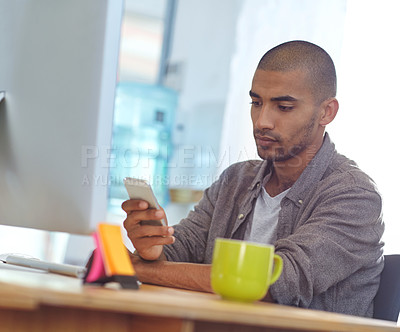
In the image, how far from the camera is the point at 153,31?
14.8 feet

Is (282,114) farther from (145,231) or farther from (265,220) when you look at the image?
(145,231)

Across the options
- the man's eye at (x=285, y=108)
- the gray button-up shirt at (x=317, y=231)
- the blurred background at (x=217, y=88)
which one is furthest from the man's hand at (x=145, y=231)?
the blurred background at (x=217, y=88)

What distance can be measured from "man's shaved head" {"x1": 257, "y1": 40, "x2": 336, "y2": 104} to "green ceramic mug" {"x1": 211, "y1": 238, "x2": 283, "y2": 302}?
0.77 m

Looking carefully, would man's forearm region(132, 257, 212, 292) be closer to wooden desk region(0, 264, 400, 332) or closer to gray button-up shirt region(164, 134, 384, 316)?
gray button-up shirt region(164, 134, 384, 316)

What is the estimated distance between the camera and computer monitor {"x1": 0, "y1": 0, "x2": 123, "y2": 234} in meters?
0.92

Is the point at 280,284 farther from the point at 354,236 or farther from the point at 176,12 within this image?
the point at 176,12

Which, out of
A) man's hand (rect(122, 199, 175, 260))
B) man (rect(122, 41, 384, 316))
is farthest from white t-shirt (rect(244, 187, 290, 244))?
man's hand (rect(122, 199, 175, 260))

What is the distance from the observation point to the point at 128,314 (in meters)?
0.72

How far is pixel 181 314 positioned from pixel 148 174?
3.64 metres

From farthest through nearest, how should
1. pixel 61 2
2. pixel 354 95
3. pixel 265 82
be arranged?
pixel 354 95 → pixel 265 82 → pixel 61 2

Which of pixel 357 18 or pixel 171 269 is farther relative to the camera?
pixel 357 18

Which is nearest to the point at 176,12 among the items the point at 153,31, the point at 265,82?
the point at 153,31

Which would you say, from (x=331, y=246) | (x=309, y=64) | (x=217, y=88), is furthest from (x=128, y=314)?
(x=217, y=88)

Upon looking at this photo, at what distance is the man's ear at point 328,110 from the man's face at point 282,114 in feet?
0.14
